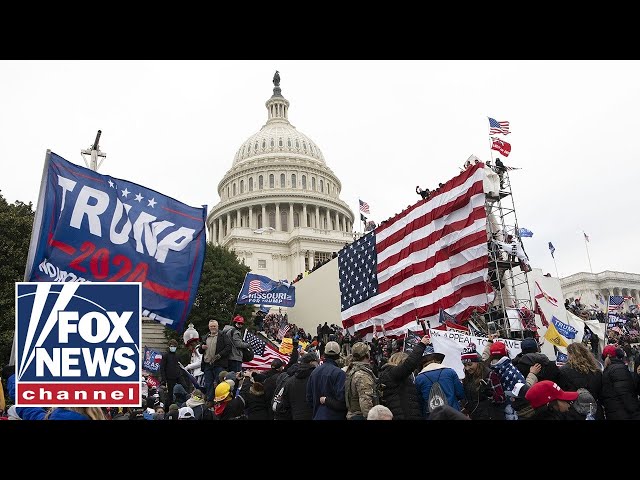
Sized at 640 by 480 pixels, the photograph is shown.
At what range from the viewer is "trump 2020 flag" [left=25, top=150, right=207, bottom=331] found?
6840mm

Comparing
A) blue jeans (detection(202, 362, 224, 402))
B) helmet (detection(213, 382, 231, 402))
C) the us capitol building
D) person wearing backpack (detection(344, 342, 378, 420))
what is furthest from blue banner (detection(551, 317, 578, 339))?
the us capitol building

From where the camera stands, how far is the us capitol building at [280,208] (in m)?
69.0

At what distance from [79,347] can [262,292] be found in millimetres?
21514

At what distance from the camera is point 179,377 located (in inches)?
417

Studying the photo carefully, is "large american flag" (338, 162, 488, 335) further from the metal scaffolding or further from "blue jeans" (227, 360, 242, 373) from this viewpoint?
"blue jeans" (227, 360, 242, 373)

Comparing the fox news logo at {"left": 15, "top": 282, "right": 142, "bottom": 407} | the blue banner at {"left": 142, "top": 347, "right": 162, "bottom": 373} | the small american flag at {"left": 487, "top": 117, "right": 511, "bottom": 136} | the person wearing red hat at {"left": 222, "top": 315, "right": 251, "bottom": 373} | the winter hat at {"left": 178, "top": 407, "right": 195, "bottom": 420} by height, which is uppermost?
the small american flag at {"left": 487, "top": 117, "right": 511, "bottom": 136}

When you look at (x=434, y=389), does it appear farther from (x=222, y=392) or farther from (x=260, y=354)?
(x=260, y=354)

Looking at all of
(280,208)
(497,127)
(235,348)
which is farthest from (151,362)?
(280,208)

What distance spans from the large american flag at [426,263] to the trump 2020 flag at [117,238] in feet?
36.5

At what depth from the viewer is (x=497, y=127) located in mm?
20531

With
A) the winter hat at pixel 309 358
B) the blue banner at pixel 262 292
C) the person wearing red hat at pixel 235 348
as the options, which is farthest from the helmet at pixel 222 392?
the blue banner at pixel 262 292

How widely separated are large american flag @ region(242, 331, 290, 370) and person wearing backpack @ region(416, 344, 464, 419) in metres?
6.23
